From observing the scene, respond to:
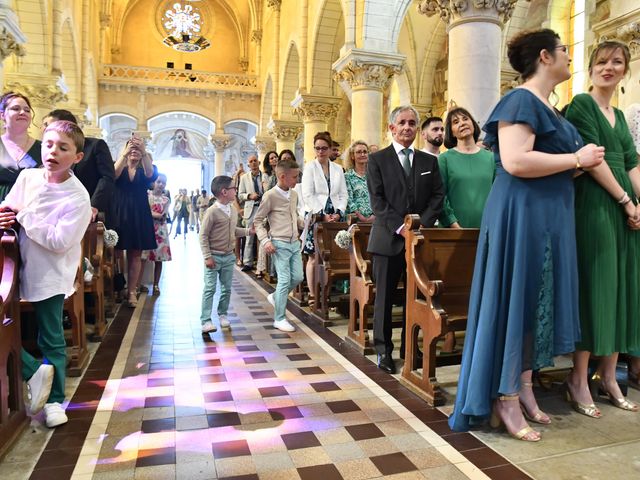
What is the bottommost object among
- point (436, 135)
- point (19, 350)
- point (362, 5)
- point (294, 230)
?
point (19, 350)

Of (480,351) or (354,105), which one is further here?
(354,105)

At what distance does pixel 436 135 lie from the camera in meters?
4.47

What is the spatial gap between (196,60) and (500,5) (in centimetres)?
2451

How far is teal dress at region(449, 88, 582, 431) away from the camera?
2.75 metres

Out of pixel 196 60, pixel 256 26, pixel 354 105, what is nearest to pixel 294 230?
pixel 354 105

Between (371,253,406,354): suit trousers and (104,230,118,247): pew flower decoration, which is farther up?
(104,230,118,247): pew flower decoration

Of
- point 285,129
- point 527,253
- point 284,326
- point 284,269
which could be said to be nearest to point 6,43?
point 284,269

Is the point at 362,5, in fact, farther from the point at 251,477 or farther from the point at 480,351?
the point at 251,477

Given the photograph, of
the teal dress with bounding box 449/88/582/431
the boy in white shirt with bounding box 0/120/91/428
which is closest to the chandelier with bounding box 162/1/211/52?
the boy in white shirt with bounding box 0/120/91/428

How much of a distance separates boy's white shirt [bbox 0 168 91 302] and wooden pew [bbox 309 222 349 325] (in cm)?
316

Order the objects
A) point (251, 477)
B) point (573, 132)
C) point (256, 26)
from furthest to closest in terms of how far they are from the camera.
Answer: point (256, 26)
point (573, 132)
point (251, 477)

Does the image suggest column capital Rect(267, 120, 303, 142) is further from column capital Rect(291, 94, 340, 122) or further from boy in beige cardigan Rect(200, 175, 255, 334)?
boy in beige cardigan Rect(200, 175, 255, 334)

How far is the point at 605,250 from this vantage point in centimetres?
304

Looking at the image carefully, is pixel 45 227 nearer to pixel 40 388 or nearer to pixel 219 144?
pixel 40 388
